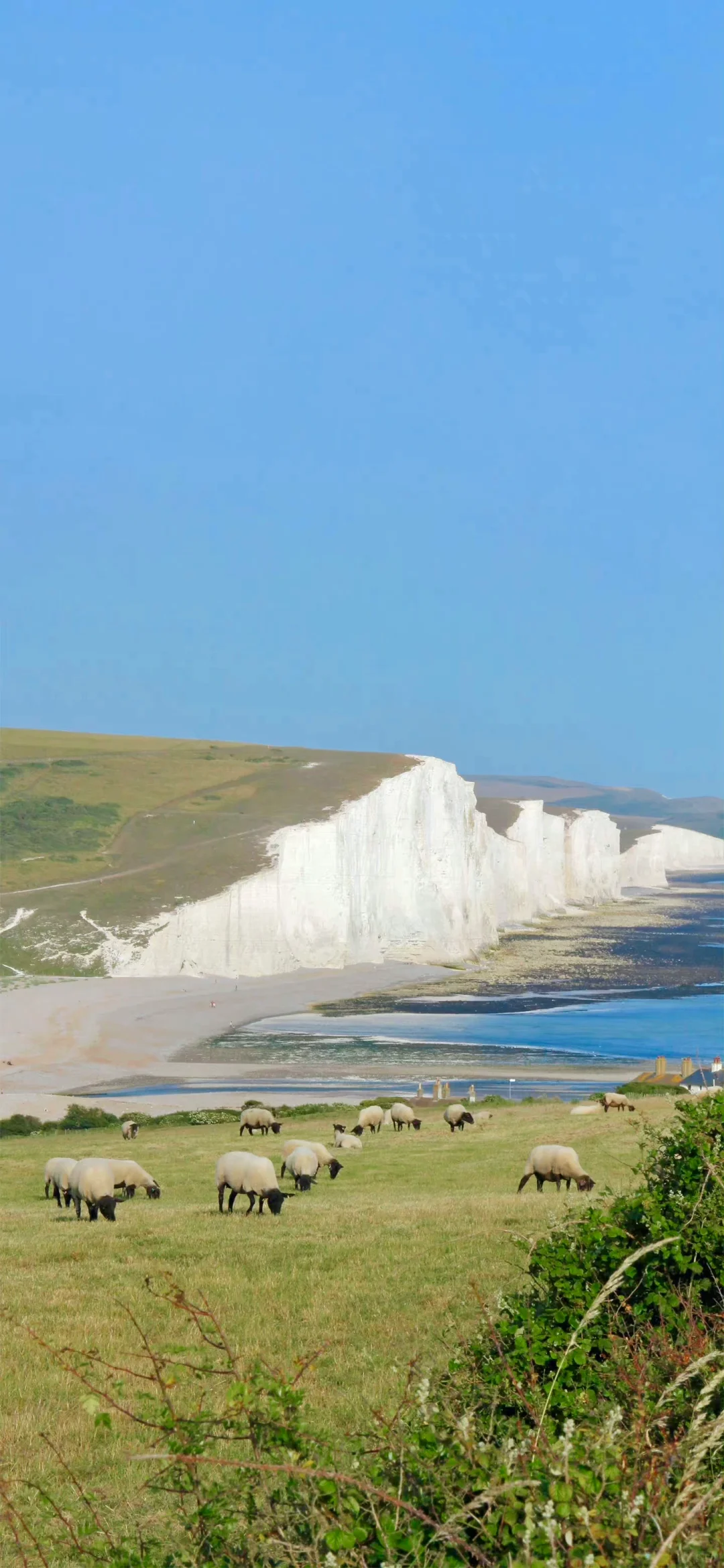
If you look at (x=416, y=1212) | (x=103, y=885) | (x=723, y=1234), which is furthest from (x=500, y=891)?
(x=723, y=1234)

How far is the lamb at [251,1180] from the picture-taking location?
21266mm

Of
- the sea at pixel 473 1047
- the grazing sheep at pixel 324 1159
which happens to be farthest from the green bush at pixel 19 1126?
the grazing sheep at pixel 324 1159

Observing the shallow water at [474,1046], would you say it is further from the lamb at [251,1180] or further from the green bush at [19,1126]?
the lamb at [251,1180]

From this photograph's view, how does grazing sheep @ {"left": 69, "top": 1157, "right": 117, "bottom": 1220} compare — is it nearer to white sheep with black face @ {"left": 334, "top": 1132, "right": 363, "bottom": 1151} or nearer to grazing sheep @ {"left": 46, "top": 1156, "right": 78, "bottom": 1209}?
grazing sheep @ {"left": 46, "top": 1156, "right": 78, "bottom": 1209}

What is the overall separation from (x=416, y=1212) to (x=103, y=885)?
96.1 metres

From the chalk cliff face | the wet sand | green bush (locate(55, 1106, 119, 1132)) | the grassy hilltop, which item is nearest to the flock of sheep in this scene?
green bush (locate(55, 1106, 119, 1132))

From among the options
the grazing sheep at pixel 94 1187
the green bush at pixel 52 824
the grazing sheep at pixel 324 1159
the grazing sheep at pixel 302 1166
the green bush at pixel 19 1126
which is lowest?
the green bush at pixel 19 1126

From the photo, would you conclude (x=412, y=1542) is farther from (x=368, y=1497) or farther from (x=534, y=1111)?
(x=534, y=1111)

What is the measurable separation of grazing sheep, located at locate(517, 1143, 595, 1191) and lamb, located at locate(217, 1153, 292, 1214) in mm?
4813

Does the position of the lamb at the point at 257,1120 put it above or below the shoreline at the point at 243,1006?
above

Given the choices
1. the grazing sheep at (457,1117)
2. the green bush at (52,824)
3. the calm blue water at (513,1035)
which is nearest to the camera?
the grazing sheep at (457,1117)

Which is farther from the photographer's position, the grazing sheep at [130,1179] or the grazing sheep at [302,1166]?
the grazing sheep at [302,1166]

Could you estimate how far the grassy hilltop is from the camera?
104 metres

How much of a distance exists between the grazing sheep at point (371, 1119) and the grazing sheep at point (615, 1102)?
718 cm
